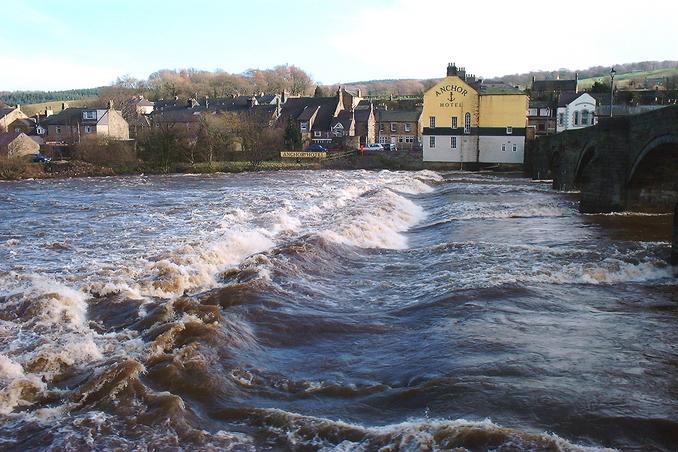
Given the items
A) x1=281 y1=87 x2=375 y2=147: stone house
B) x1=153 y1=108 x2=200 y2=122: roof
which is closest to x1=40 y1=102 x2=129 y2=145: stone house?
x1=153 y1=108 x2=200 y2=122: roof

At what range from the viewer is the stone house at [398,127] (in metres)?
84.4

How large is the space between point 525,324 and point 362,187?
28.0 metres

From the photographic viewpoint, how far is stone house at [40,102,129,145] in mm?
80188

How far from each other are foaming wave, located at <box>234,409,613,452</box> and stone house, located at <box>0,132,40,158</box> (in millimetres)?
57720

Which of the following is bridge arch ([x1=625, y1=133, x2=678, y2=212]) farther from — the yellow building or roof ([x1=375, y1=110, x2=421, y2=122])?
roof ([x1=375, y1=110, x2=421, y2=122])

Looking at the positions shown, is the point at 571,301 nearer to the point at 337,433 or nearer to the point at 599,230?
the point at 337,433

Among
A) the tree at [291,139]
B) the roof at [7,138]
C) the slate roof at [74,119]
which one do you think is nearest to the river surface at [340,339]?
the roof at [7,138]

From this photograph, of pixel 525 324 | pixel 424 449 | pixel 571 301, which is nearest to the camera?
pixel 424 449

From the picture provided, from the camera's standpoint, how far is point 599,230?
2125cm

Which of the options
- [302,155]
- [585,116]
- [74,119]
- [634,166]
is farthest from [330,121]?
[634,166]

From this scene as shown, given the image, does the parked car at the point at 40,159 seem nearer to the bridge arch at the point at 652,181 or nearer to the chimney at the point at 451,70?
the chimney at the point at 451,70

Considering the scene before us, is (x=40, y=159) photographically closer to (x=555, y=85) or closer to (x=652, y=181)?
(x=652, y=181)

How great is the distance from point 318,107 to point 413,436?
83035 mm

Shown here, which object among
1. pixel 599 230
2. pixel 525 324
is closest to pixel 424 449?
pixel 525 324
